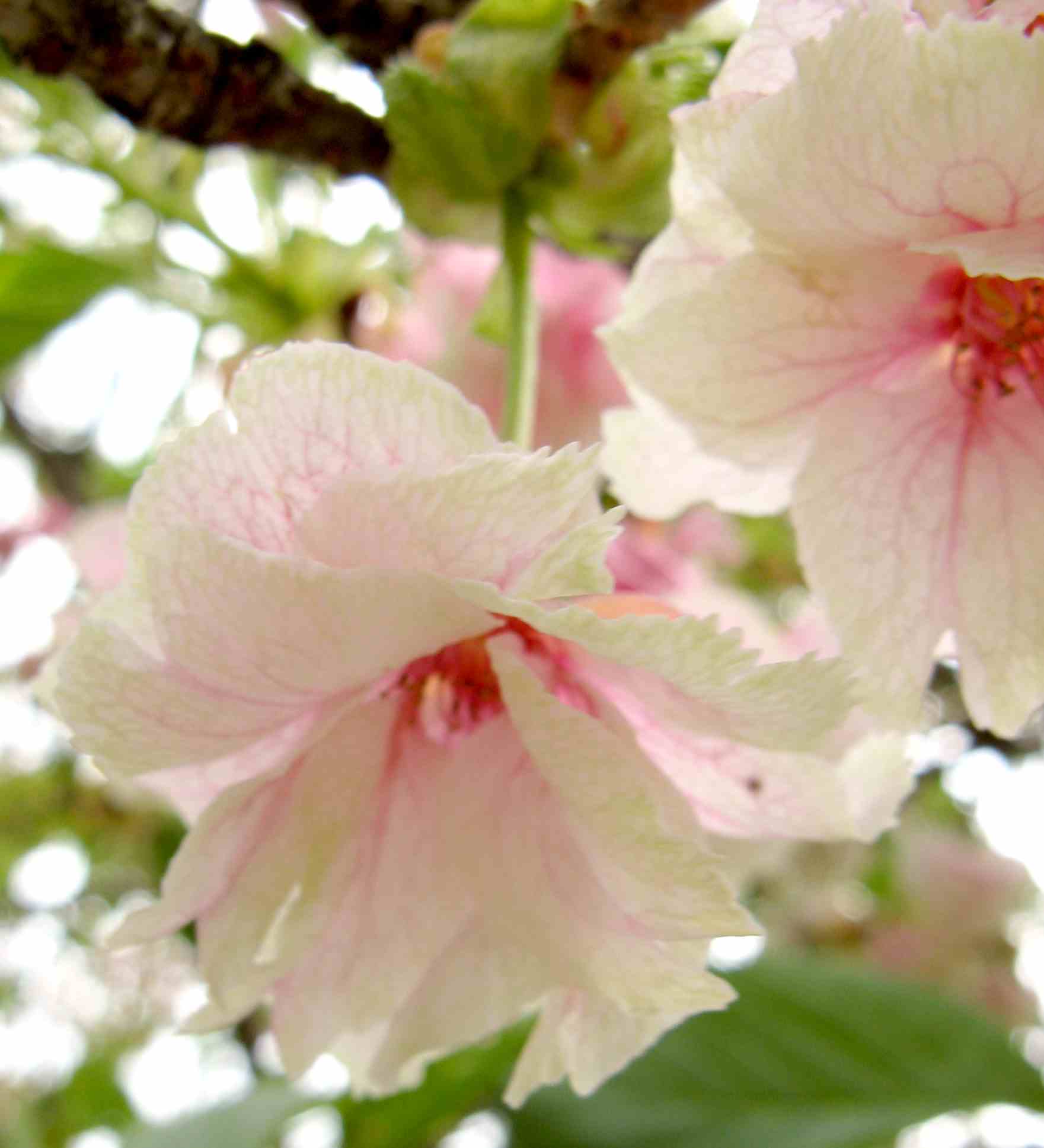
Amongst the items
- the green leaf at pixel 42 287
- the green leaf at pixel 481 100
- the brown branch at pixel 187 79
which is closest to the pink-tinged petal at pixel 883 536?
the green leaf at pixel 481 100

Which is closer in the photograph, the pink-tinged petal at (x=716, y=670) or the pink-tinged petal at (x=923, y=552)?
the pink-tinged petal at (x=716, y=670)

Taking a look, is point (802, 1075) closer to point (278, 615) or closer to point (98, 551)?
point (98, 551)

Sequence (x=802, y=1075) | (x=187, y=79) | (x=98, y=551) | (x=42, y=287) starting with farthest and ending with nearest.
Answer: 1. (x=802, y=1075)
2. (x=42, y=287)
3. (x=98, y=551)
4. (x=187, y=79)

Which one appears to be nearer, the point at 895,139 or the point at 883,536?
the point at 895,139

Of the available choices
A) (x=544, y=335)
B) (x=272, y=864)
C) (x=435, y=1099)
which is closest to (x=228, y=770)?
(x=272, y=864)

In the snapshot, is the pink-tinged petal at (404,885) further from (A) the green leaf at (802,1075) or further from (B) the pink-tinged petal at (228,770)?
(A) the green leaf at (802,1075)

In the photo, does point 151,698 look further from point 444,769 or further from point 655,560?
point 655,560

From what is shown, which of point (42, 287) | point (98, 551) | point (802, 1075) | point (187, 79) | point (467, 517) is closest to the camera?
point (467, 517)
